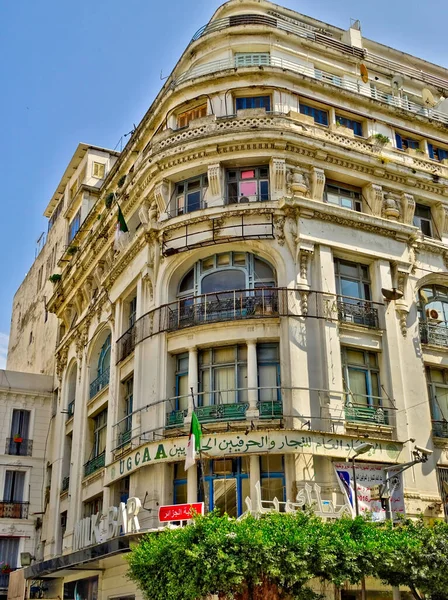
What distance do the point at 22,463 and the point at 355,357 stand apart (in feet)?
60.8

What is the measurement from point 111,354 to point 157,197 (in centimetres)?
641

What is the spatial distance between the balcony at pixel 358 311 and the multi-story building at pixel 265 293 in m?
0.07

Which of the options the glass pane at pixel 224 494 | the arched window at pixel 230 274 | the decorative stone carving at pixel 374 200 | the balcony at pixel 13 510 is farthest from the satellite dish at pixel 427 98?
the balcony at pixel 13 510

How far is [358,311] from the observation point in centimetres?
2444

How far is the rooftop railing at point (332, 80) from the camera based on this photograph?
28.0m

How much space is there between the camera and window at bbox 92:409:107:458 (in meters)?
29.7

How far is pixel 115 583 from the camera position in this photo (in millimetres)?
23828

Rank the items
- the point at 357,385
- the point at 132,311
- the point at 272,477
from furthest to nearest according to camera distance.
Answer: the point at 132,311, the point at 357,385, the point at 272,477

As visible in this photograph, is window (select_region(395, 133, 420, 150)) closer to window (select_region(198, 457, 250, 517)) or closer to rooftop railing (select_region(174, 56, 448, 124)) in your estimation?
rooftop railing (select_region(174, 56, 448, 124))

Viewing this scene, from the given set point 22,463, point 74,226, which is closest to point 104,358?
point 22,463

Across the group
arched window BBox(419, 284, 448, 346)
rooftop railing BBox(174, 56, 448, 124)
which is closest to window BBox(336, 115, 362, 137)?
rooftop railing BBox(174, 56, 448, 124)

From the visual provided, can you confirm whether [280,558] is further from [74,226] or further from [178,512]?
[74,226]

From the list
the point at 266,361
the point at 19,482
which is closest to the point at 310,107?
the point at 266,361

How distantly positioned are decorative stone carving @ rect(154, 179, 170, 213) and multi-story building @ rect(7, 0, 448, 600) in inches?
2.0
